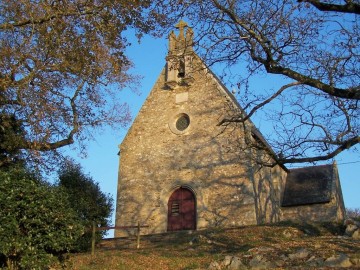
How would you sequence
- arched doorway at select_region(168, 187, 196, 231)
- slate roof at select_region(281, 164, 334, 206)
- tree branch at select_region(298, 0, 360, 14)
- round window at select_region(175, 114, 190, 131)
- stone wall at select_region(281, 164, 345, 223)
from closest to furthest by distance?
tree branch at select_region(298, 0, 360, 14) → arched doorway at select_region(168, 187, 196, 231) → round window at select_region(175, 114, 190, 131) → stone wall at select_region(281, 164, 345, 223) → slate roof at select_region(281, 164, 334, 206)

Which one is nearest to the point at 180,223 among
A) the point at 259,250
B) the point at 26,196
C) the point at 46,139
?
the point at 259,250

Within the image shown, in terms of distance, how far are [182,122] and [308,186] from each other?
8.77 metres

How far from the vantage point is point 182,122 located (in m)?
24.1

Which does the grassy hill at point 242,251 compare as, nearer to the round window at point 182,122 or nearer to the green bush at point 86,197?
the green bush at point 86,197

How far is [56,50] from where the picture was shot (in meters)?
12.5

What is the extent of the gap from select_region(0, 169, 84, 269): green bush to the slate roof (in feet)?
57.5

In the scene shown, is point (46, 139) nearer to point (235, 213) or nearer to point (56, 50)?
point (56, 50)

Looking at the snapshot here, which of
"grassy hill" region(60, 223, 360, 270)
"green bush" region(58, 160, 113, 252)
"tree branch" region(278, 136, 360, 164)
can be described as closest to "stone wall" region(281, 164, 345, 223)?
"grassy hill" region(60, 223, 360, 270)

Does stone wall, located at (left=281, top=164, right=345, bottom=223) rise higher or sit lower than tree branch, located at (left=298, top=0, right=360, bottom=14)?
lower

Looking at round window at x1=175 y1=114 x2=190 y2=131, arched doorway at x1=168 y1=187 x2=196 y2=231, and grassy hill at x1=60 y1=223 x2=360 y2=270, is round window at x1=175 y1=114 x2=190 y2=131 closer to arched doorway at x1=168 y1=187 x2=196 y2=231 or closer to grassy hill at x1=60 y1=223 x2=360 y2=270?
arched doorway at x1=168 y1=187 x2=196 y2=231

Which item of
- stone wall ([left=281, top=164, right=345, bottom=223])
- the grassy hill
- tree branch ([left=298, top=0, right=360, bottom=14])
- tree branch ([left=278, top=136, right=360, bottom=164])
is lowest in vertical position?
the grassy hill

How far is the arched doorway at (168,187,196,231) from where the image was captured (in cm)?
2247

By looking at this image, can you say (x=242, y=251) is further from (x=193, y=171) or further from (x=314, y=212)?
(x=314, y=212)

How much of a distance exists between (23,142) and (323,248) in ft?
32.0
